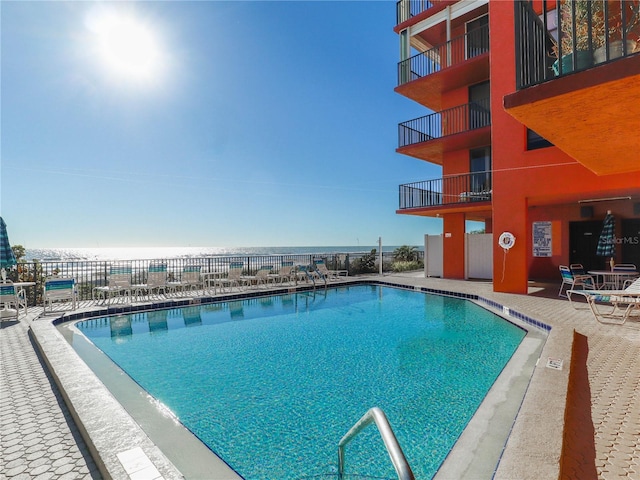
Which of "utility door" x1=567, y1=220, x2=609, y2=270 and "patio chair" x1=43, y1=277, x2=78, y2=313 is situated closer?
"patio chair" x1=43, y1=277, x2=78, y2=313

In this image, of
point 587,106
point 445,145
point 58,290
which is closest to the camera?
point 587,106

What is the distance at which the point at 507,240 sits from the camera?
9.76 m

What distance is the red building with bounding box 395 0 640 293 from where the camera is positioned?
9.86 feet

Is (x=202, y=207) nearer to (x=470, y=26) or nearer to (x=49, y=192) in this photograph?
(x=49, y=192)

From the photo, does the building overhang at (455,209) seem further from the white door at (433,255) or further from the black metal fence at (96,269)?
the black metal fence at (96,269)

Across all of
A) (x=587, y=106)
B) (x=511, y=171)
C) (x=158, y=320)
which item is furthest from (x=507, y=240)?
(x=158, y=320)

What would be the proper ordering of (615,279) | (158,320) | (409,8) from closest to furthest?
(158,320)
(615,279)
(409,8)

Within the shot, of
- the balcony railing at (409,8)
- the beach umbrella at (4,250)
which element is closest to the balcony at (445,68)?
the balcony railing at (409,8)

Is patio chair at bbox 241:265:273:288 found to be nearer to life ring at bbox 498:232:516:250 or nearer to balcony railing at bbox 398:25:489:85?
life ring at bbox 498:232:516:250

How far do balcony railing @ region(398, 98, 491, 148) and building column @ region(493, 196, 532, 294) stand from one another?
455cm

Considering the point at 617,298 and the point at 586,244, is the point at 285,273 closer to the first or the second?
the point at 617,298

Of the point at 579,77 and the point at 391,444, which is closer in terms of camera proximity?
the point at 391,444

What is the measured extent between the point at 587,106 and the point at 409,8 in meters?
15.2

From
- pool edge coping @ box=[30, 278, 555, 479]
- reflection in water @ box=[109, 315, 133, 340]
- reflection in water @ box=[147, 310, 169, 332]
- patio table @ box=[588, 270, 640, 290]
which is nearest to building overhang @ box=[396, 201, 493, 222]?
pool edge coping @ box=[30, 278, 555, 479]
